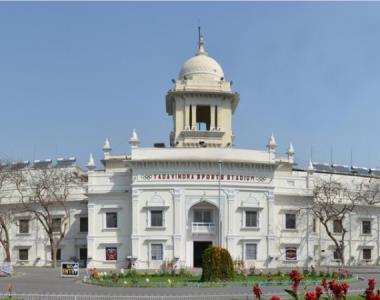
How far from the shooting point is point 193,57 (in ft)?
209

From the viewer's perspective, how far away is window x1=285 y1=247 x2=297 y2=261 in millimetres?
57000

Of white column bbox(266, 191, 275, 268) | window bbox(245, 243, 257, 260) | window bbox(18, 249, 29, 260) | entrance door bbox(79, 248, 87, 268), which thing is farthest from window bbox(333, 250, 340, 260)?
window bbox(18, 249, 29, 260)

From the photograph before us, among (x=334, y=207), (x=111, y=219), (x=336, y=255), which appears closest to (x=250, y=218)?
(x=334, y=207)

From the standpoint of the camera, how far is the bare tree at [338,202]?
2315 inches

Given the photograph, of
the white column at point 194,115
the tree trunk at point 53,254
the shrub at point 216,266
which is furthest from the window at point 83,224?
the shrub at point 216,266

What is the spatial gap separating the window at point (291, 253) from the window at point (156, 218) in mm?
12211

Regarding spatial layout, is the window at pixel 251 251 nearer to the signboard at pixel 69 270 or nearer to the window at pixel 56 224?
the signboard at pixel 69 270

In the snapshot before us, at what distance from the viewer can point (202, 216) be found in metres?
54.6

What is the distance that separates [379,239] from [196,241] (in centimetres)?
2092

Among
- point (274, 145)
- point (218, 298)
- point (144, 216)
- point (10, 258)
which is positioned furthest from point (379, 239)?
point (218, 298)

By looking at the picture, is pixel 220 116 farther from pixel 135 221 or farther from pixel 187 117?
pixel 135 221

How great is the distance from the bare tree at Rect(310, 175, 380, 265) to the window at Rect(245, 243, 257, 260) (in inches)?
303

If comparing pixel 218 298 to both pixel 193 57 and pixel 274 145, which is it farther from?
pixel 193 57

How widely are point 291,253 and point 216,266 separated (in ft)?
74.8
